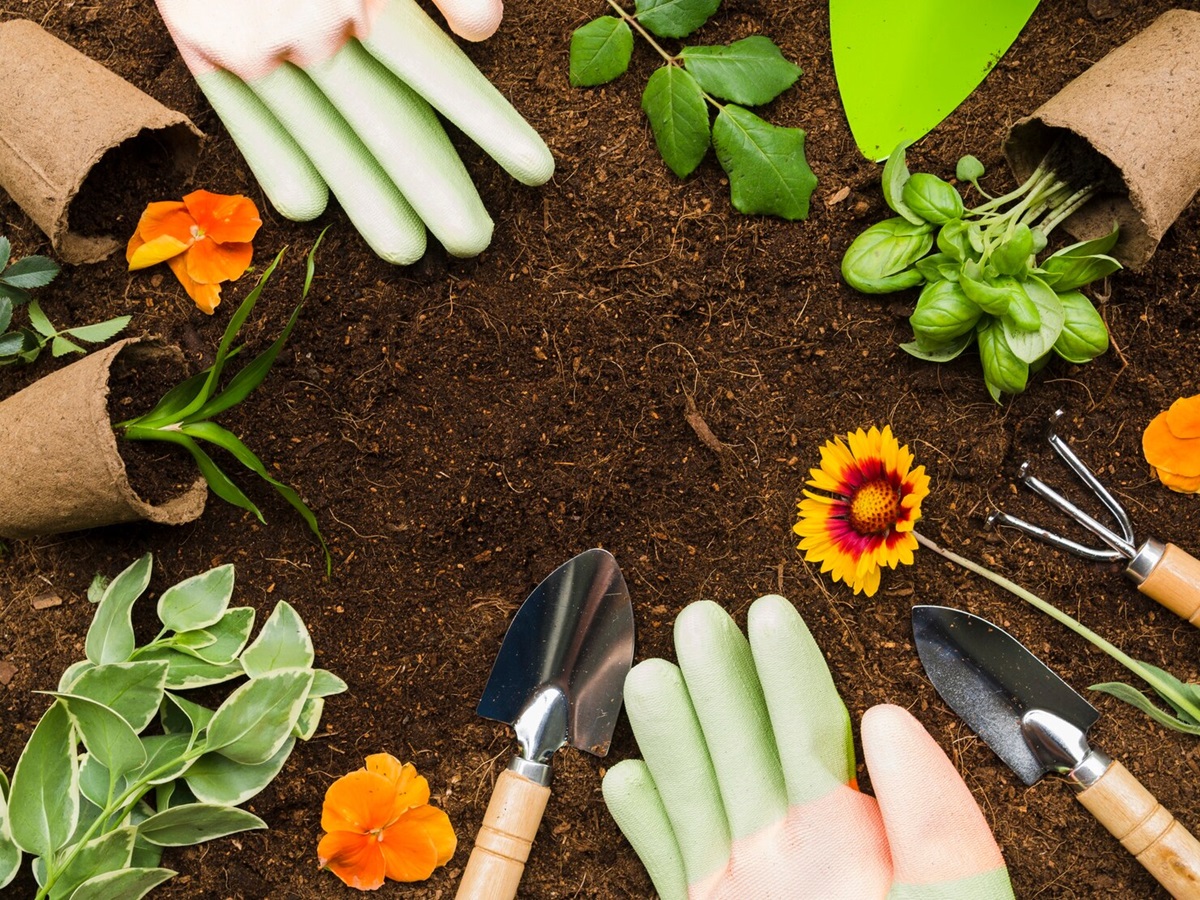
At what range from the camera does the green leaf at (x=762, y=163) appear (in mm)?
976

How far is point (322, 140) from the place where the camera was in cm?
96

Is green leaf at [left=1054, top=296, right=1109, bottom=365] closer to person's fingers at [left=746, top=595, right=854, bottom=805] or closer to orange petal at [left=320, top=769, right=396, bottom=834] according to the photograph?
person's fingers at [left=746, top=595, right=854, bottom=805]

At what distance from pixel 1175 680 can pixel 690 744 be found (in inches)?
18.8

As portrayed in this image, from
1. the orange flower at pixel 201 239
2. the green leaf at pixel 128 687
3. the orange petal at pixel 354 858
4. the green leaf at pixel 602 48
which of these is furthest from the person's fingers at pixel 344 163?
the orange petal at pixel 354 858

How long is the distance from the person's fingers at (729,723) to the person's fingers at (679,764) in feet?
0.05

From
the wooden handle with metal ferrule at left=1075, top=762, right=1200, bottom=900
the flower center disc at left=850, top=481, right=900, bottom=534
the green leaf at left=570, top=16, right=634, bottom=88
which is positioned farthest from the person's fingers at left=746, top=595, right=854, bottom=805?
the green leaf at left=570, top=16, right=634, bottom=88

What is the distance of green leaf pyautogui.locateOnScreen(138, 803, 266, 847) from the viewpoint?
0.91 metres

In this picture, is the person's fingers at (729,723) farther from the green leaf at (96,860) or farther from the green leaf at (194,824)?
the green leaf at (96,860)

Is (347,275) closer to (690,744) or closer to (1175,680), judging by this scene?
(690,744)

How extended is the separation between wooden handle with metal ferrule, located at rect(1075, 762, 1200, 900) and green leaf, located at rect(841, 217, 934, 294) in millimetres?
517

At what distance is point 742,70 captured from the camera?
99 centimetres

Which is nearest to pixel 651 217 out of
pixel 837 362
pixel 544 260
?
pixel 544 260

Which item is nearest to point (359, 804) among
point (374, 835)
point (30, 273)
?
point (374, 835)

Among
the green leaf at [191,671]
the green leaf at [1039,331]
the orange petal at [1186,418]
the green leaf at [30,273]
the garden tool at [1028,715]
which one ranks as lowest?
the garden tool at [1028,715]
